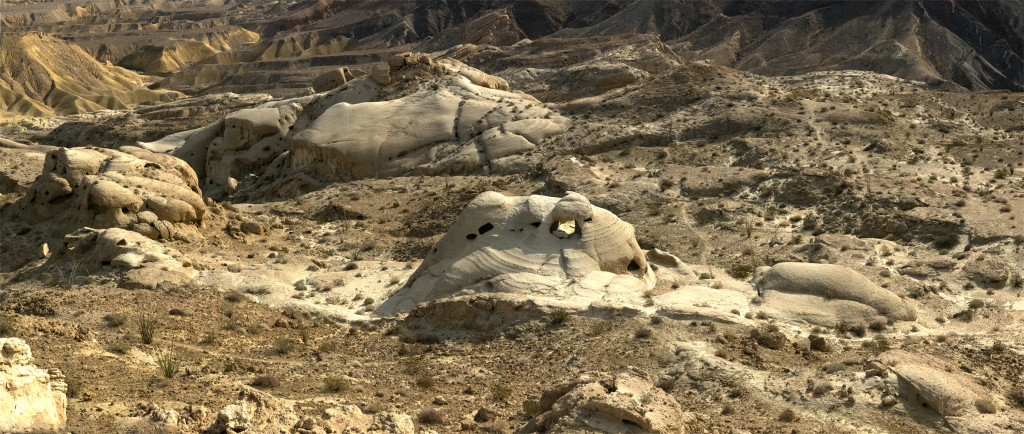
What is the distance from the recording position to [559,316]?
55.5 feet

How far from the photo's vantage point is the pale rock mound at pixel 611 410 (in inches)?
406

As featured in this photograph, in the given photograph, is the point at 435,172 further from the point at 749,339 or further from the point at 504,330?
the point at 749,339

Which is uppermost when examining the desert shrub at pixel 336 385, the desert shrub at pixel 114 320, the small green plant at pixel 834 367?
the small green plant at pixel 834 367

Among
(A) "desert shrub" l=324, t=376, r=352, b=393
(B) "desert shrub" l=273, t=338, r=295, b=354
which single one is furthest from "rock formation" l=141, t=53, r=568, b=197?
(A) "desert shrub" l=324, t=376, r=352, b=393

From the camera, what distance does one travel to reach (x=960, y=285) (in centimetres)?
2005

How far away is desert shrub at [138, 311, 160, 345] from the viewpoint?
51.1ft

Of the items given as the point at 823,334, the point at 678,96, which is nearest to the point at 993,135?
the point at 678,96

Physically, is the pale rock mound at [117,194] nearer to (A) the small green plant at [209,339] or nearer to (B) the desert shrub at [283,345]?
(A) the small green plant at [209,339]

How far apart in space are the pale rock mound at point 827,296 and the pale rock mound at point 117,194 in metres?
14.9

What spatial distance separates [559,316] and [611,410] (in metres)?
6.57

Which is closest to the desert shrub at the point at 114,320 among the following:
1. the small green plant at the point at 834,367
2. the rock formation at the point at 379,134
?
the small green plant at the point at 834,367

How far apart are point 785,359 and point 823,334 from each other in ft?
6.23

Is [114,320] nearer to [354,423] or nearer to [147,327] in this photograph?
[147,327]

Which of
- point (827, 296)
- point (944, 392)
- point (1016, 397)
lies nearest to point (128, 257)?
point (827, 296)
